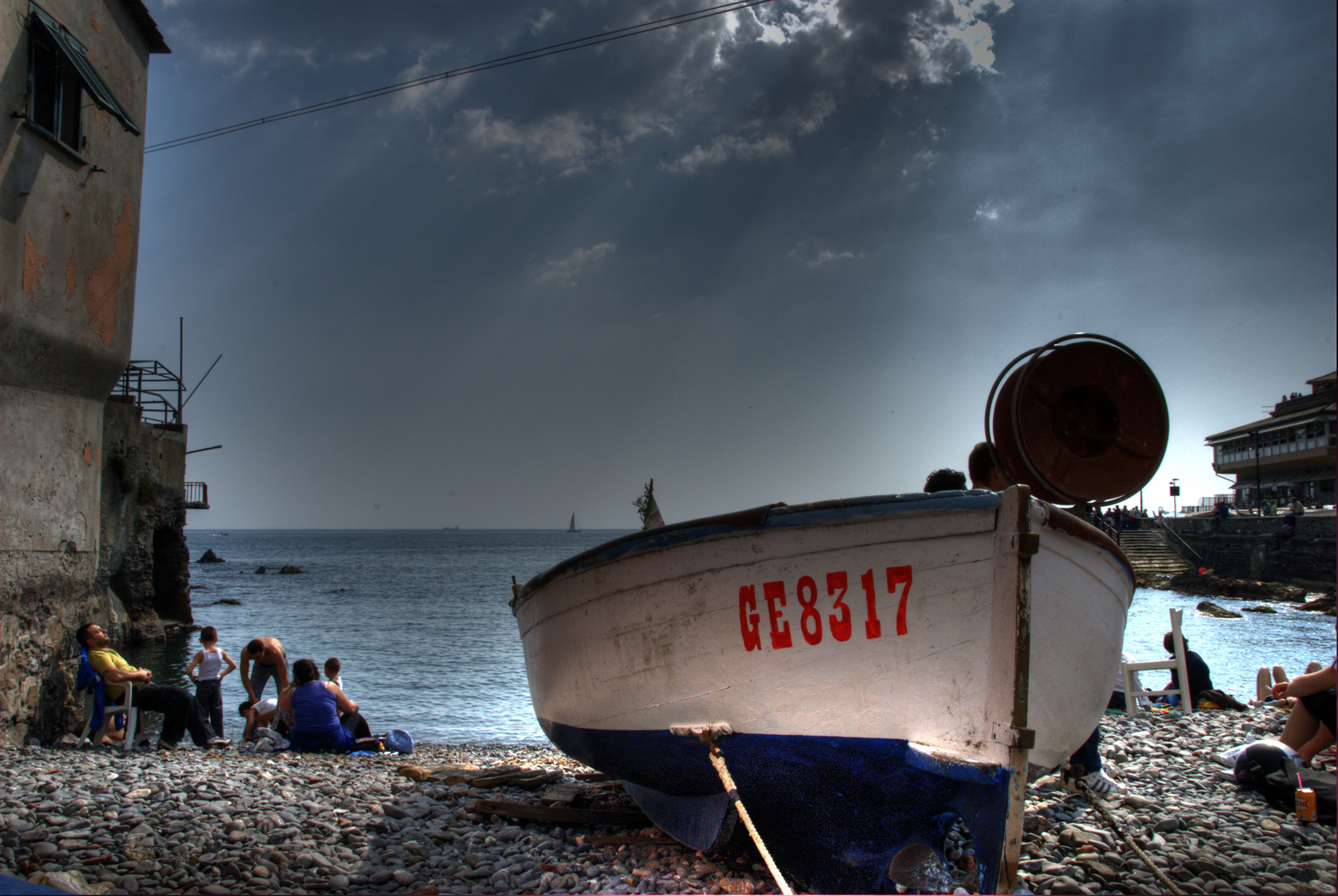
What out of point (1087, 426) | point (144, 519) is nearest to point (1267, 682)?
point (1087, 426)

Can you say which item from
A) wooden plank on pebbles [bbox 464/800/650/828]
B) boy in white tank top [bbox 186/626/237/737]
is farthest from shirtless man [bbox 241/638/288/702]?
wooden plank on pebbles [bbox 464/800/650/828]

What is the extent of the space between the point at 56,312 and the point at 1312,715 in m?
12.1

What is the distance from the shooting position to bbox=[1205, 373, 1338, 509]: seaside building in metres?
48.1

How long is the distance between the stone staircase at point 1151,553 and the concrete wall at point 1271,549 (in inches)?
41.0

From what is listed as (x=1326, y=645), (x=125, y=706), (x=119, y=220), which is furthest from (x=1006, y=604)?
(x=1326, y=645)

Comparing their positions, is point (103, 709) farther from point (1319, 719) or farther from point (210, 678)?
point (1319, 719)

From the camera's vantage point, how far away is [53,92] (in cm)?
812

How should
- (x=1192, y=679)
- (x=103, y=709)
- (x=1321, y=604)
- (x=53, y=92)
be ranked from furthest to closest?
(x=1321, y=604) → (x=1192, y=679) → (x=53, y=92) → (x=103, y=709)

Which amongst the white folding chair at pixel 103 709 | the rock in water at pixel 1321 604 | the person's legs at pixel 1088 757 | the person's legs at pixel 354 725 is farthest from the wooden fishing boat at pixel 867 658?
the rock in water at pixel 1321 604

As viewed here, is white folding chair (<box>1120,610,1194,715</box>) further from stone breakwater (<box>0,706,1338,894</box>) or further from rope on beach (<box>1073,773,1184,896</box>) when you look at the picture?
rope on beach (<box>1073,773,1184,896</box>)

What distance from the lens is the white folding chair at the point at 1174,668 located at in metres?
8.60

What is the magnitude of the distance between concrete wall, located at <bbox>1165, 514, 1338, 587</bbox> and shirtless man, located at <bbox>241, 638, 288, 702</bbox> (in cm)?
3734

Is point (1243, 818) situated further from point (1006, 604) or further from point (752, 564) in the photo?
point (752, 564)

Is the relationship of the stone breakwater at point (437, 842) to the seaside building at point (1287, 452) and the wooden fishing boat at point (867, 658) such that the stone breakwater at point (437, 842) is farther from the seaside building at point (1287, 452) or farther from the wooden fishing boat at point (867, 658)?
the seaside building at point (1287, 452)
